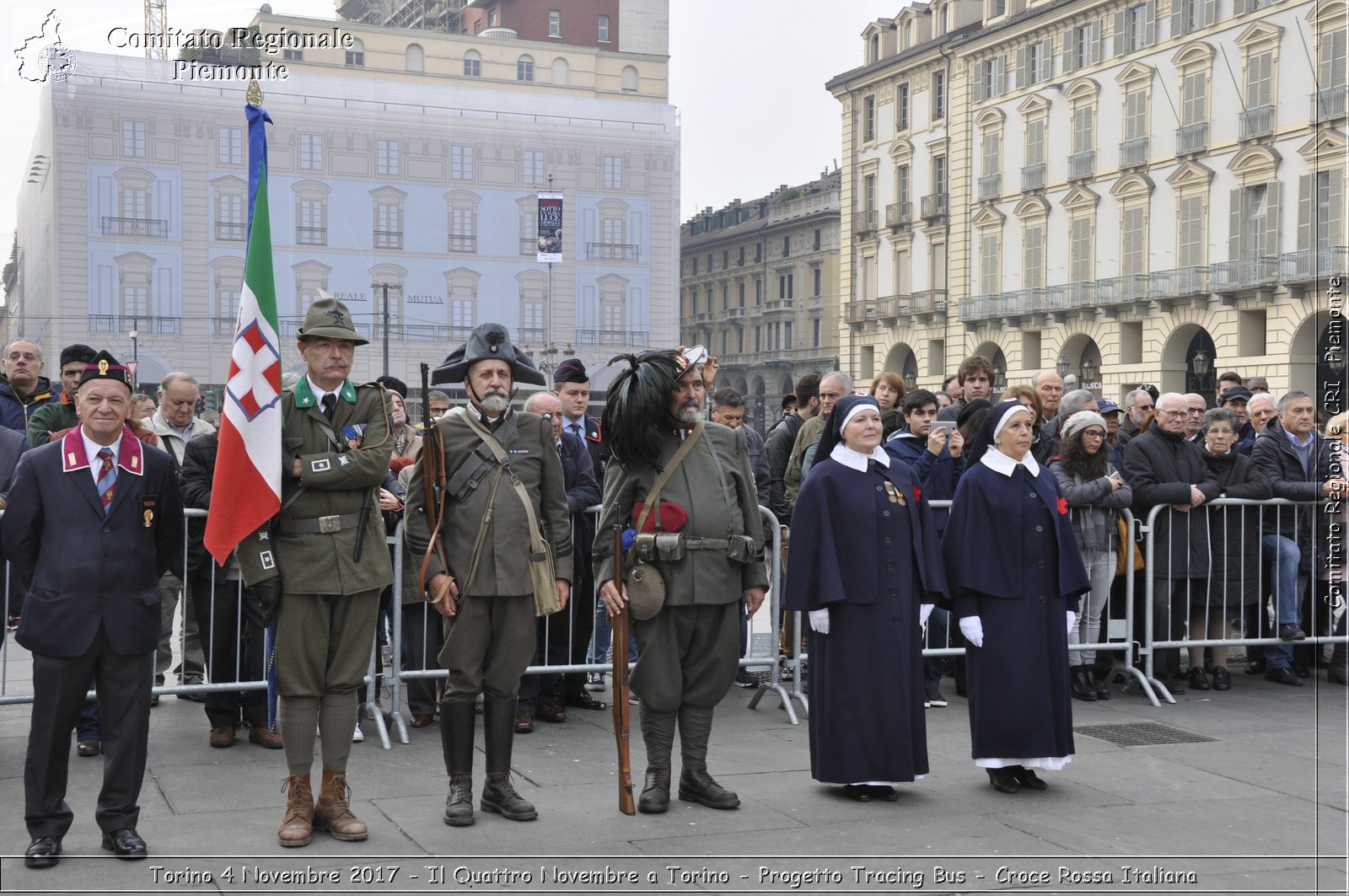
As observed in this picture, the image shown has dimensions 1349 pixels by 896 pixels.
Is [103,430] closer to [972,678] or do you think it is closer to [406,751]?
[406,751]

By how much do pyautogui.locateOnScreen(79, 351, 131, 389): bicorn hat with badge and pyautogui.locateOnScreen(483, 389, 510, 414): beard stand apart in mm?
1402

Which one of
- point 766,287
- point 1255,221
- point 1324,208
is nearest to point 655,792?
point 1324,208

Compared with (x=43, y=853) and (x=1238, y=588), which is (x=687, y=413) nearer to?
(x=43, y=853)

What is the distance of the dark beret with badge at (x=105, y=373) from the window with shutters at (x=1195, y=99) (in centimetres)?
4241

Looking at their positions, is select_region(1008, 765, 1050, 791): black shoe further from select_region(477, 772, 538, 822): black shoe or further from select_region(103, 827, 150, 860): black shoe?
select_region(103, 827, 150, 860): black shoe

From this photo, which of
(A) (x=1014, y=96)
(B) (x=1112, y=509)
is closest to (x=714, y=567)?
(B) (x=1112, y=509)

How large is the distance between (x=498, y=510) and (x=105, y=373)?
5.29 ft

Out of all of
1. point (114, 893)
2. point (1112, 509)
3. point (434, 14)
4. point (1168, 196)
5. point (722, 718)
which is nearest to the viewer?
point (114, 893)

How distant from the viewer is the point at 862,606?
636 cm

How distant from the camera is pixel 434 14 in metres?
67.0

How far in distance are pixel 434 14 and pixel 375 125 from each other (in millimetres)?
22363

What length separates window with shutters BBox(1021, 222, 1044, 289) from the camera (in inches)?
1997

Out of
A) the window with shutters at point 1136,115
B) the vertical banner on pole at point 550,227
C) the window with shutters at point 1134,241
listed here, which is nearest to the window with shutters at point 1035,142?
the window with shutters at point 1136,115

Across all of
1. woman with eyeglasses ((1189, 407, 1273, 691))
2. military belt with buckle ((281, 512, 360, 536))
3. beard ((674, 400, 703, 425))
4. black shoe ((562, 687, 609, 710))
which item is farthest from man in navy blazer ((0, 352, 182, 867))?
woman with eyeglasses ((1189, 407, 1273, 691))
